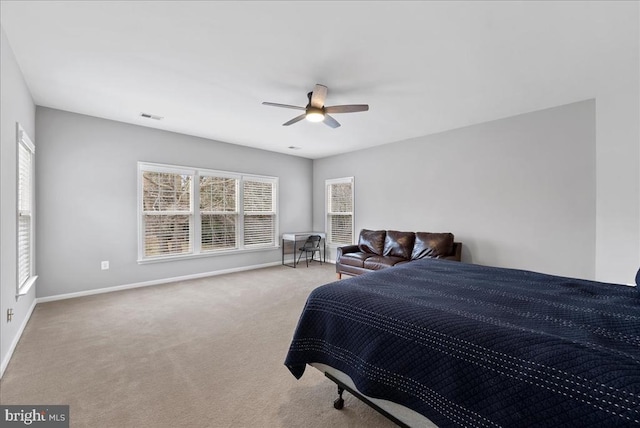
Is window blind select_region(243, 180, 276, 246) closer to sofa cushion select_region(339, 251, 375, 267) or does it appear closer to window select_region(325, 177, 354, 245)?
window select_region(325, 177, 354, 245)

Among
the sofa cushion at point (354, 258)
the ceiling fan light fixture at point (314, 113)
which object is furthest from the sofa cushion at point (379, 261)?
the ceiling fan light fixture at point (314, 113)

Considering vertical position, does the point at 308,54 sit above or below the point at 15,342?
above

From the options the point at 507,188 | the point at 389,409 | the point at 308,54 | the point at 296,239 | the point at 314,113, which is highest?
the point at 308,54

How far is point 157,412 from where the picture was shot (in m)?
1.77

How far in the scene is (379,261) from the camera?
4559mm

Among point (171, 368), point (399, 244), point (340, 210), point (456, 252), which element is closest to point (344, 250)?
point (399, 244)

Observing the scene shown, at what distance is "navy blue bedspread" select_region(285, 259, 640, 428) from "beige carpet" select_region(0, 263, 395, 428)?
0.39m

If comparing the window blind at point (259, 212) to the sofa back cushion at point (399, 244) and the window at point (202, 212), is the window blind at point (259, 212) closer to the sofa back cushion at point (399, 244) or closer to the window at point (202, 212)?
the window at point (202, 212)

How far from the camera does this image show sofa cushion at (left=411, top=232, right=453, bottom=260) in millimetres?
4349

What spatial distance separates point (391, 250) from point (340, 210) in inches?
82.0

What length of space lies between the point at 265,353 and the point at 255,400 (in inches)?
24.7

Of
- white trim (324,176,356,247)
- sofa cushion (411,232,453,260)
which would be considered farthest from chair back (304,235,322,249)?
sofa cushion (411,232,453,260)

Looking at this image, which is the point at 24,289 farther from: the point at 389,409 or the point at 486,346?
the point at 486,346

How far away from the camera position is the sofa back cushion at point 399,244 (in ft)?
15.8
